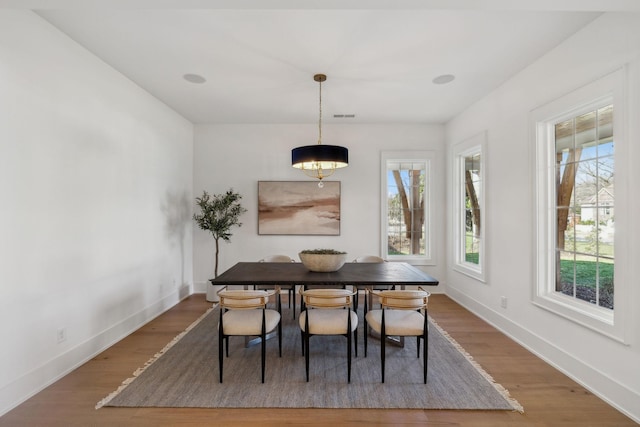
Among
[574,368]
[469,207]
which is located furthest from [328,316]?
[469,207]

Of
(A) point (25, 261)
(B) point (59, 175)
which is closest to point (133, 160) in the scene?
(B) point (59, 175)

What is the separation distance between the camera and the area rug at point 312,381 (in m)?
2.04

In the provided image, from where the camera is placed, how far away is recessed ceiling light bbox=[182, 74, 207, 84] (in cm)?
314

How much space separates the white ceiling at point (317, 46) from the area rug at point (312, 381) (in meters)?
2.57

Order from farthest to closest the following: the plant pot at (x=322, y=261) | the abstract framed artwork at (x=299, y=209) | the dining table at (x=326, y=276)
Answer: the abstract framed artwork at (x=299, y=209) → the plant pot at (x=322, y=261) → the dining table at (x=326, y=276)

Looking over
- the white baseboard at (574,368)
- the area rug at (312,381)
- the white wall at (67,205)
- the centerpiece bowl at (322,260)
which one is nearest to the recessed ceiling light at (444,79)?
the centerpiece bowl at (322,260)

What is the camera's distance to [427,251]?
16.1 ft

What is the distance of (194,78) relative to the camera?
10.5 ft

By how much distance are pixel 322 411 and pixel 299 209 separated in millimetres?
3237

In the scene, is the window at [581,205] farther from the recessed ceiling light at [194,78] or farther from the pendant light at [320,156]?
the recessed ceiling light at [194,78]

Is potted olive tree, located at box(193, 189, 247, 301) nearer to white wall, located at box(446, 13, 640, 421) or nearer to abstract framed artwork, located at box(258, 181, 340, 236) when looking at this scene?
abstract framed artwork, located at box(258, 181, 340, 236)

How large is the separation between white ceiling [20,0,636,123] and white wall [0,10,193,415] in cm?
35

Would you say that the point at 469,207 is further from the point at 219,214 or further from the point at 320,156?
the point at 219,214

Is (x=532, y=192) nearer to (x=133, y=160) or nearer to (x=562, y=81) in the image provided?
(x=562, y=81)
